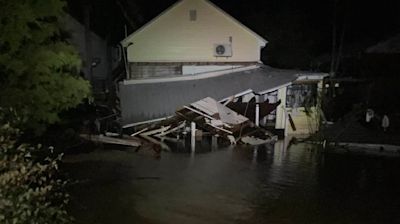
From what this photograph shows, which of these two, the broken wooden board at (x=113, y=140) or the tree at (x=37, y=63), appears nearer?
the tree at (x=37, y=63)

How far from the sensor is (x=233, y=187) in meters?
12.8

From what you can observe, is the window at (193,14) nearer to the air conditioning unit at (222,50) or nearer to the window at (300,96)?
the air conditioning unit at (222,50)

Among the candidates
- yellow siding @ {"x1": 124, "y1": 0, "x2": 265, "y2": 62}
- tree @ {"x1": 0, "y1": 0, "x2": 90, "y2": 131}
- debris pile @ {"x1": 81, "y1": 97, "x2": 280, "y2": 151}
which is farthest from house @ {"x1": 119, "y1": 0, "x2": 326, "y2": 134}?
tree @ {"x1": 0, "y1": 0, "x2": 90, "y2": 131}

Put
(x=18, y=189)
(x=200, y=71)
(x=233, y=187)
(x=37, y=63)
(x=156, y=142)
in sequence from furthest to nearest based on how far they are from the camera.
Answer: (x=200, y=71), (x=156, y=142), (x=233, y=187), (x=37, y=63), (x=18, y=189)

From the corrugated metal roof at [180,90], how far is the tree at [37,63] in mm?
7537

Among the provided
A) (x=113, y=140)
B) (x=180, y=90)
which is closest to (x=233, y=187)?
(x=113, y=140)

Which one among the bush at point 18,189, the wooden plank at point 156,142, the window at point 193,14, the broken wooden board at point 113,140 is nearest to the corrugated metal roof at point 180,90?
the wooden plank at point 156,142

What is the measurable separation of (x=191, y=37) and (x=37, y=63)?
507 inches

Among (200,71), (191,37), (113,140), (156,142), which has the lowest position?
(156,142)

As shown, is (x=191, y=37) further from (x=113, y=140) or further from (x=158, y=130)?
(x=113, y=140)

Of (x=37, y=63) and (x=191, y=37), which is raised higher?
(x=191, y=37)

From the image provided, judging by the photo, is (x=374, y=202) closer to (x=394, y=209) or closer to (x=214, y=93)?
→ (x=394, y=209)

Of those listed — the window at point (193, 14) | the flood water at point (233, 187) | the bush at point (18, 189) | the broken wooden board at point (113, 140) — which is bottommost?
the flood water at point (233, 187)

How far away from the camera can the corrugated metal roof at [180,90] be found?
2100 cm
